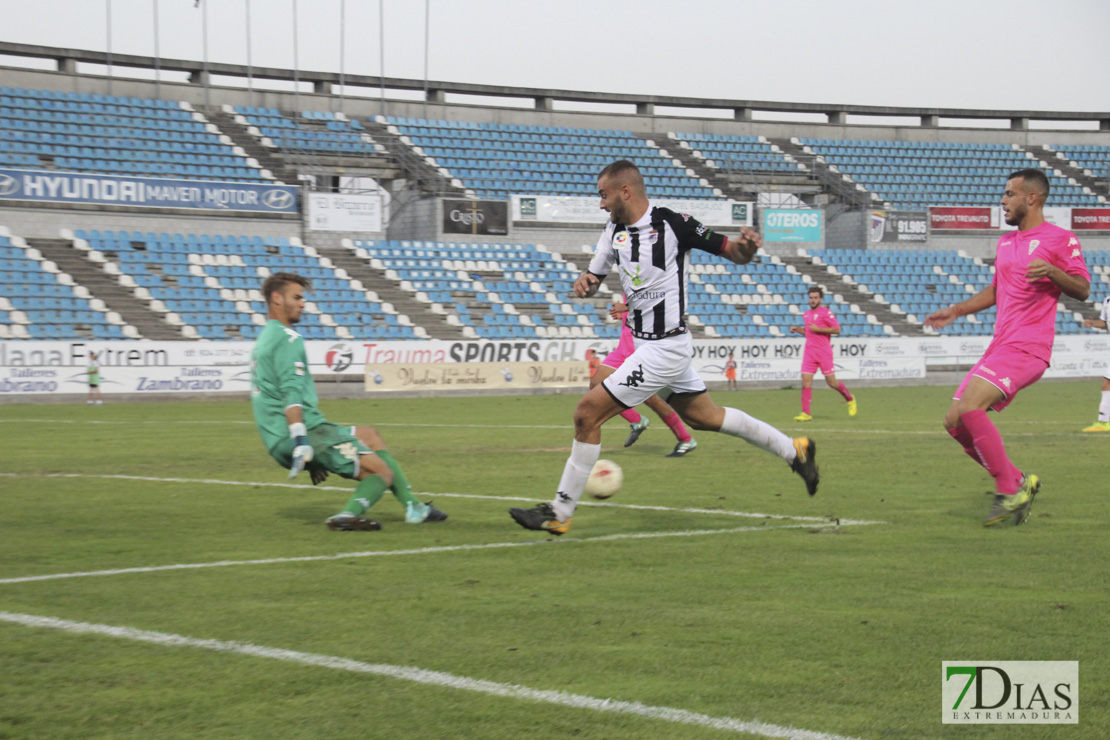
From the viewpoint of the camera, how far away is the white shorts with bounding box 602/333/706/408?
7.11m

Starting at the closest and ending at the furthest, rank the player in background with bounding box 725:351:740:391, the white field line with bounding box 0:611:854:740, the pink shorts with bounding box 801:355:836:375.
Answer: the white field line with bounding box 0:611:854:740
the pink shorts with bounding box 801:355:836:375
the player in background with bounding box 725:351:740:391

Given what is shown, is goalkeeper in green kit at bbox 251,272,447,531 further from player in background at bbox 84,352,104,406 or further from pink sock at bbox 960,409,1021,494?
player in background at bbox 84,352,104,406

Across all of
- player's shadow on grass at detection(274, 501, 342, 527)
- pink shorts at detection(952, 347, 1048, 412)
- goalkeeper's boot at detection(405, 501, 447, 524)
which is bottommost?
player's shadow on grass at detection(274, 501, 342, 527)

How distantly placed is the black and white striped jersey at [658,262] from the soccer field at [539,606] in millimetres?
1414

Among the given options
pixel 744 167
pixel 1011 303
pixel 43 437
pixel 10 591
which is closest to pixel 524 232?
pixel 744 167

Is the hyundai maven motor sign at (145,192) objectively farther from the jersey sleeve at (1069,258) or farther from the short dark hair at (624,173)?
the jersey sleeve at (1069,258)

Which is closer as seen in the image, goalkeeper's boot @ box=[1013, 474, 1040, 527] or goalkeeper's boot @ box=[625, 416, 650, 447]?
goalkeeper's boot @ box=[1013, 474, 1040, 527]

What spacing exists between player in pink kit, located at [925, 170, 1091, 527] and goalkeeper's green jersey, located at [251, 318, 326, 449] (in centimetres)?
446

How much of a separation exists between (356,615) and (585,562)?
1.70 meters

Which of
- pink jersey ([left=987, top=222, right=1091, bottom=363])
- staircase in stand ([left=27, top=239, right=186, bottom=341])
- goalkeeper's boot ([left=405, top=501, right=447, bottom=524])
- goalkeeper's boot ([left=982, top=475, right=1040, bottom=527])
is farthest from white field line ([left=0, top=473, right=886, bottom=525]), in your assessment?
staircase in stand ([left=27, top=239, right=186, bottom=341])

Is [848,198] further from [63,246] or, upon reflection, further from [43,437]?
[43,437]

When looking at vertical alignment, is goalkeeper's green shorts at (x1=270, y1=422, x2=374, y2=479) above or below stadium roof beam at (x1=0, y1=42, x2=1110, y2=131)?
below

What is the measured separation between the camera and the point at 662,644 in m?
4.43

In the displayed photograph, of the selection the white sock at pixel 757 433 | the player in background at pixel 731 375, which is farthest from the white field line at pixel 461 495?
the player in background at pixel 731 375
